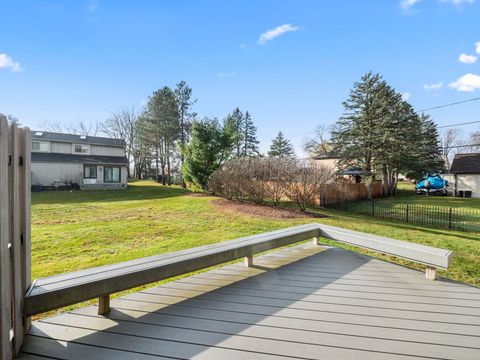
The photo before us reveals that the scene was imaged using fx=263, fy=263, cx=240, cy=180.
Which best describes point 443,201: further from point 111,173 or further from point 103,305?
point 111,173

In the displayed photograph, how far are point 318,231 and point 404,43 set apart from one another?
11102 mm

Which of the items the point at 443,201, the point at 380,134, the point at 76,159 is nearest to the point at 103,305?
the point at 380,134

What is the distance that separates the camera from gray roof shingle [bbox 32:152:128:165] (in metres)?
21.1

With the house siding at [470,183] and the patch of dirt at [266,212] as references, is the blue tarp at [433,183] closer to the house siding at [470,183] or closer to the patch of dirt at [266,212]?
the house siding at [470,183]

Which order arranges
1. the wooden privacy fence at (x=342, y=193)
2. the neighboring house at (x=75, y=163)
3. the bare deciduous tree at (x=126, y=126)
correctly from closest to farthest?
the wooden privacy fence at (x=342, y=193) → the neighboring house at (x=75, y=163) → the bare deciduous tree at (x=126, y=126)

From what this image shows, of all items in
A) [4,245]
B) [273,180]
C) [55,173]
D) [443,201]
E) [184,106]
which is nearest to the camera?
[4,245]

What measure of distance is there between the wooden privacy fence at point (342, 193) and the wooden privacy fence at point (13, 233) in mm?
12204

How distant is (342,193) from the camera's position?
48.7 ft

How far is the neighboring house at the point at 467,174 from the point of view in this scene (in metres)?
22.0

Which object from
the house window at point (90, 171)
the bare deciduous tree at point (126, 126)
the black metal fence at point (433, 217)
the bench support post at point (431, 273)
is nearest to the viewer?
the bench support post at point (431, 273)

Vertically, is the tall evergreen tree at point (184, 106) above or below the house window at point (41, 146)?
above

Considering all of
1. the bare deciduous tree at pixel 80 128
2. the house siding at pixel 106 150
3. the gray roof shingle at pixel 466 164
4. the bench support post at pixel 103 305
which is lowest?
the bench support post at pixel 103 305

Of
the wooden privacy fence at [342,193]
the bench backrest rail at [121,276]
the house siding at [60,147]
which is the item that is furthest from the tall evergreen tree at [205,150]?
the house siding at [60,147]

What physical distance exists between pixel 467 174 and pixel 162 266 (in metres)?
28.3
